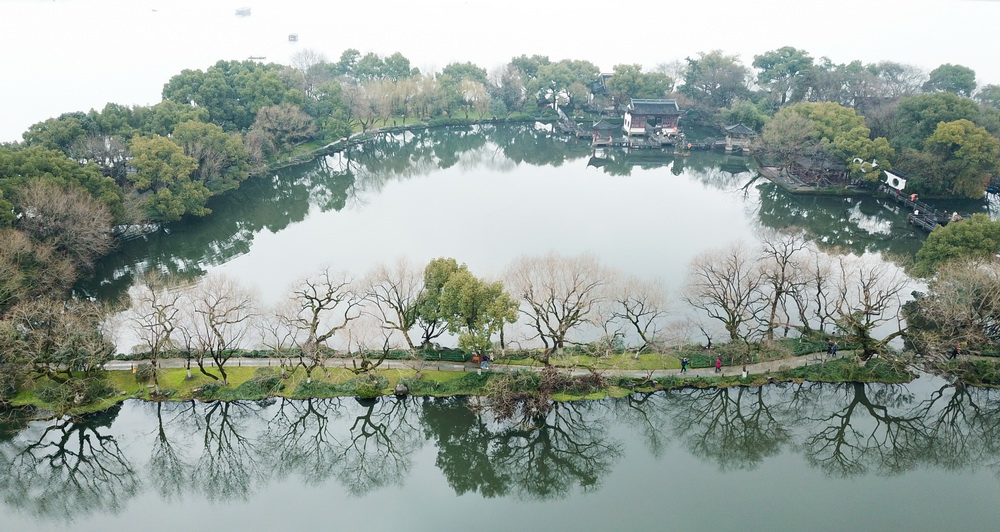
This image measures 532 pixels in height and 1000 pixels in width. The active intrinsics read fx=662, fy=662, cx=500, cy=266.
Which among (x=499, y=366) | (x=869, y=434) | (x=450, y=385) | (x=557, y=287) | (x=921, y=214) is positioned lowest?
(x=869, y=434)

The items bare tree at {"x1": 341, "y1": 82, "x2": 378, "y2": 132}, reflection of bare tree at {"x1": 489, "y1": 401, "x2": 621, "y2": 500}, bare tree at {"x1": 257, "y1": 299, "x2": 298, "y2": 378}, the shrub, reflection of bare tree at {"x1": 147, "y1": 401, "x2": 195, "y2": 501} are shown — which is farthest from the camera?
bare tree at {"x1": 341, "y1": 82, "x2": 378, "y2": 132}

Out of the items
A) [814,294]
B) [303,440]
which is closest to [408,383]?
[303,440]

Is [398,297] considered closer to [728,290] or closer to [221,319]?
[221,319]

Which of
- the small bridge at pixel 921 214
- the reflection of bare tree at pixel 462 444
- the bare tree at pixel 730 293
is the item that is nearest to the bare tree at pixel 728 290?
the bare tree at pixel 730 293

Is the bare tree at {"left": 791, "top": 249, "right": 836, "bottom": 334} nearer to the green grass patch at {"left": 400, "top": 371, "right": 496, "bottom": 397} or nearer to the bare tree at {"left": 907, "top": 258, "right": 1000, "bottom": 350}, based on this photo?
the bare tree at {"left": 907, "top": 258, "right": 1000, "bottom": 350}

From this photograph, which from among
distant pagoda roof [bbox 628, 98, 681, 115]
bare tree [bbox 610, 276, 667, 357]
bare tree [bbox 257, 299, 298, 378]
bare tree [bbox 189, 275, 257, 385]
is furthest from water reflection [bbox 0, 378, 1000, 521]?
distant pagoda roof [bbox 628, 98, 681, 115]

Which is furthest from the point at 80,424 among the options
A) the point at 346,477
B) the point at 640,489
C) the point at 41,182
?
the point at 640,489
